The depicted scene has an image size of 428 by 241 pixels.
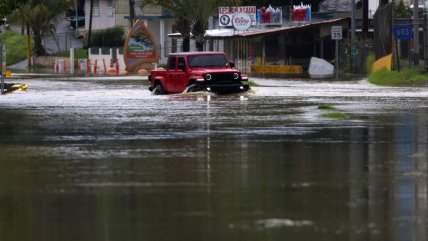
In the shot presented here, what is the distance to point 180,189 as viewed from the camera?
12.8 meters

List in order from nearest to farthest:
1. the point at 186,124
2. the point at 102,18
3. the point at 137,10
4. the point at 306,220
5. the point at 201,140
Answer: the point at 306,220 < the point at 201,140 < the point at 186,124 < the point at 137,10 < the point at 102,18

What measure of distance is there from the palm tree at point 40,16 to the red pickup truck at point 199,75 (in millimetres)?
54358

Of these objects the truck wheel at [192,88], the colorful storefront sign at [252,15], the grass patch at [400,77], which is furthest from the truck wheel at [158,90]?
the colorful storefront sign at [252,15]

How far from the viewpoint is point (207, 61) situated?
37.6m

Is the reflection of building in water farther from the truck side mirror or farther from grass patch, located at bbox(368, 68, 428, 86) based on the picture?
grass patch, located at bbox(368, 68, 428, 86)

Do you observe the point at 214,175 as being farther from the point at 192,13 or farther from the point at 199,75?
the point at 192,13

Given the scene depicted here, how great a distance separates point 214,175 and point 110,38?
8643 centimetres

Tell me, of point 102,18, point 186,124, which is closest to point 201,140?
point 186,124

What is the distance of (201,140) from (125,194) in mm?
6766

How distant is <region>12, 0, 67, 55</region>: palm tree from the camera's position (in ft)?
302

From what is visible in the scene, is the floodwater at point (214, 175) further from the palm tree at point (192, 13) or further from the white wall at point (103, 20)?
the white wall at point (103, 20)

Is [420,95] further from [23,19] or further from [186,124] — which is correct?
[23,19]

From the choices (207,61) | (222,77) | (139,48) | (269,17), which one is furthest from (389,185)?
(139,48)

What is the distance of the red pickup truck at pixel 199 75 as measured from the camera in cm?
3616
